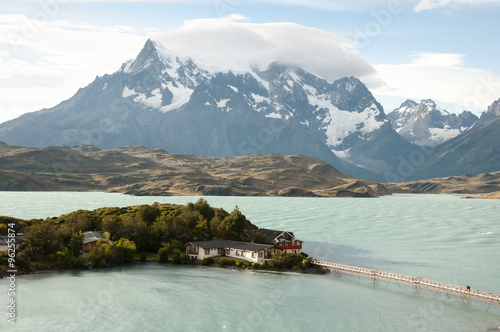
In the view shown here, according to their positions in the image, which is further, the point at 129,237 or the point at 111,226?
the point at 111,226

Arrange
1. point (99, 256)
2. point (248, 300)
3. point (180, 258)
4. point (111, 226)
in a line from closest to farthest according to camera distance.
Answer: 1. point (248, 300)
2. point (99, 256)
3. point (180, 258)
4. point (111, 226)

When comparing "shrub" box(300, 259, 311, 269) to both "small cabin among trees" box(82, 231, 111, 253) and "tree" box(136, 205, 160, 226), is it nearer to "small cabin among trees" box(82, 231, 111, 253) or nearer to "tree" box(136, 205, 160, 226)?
"small cabin among trees" box(82, 231, 111, 253)

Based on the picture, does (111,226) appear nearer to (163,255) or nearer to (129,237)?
(129,237)

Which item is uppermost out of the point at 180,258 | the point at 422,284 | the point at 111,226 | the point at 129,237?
the point at 111,226

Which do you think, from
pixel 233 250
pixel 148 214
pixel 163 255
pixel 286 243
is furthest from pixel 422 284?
pixel 148 214

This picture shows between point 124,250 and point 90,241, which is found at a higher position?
point 90,241

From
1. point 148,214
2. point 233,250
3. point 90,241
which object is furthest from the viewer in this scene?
point 148,214

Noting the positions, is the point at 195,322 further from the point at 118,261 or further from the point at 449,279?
the point at 449,279

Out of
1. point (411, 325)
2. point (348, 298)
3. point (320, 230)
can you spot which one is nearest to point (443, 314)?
point (411, 325)
